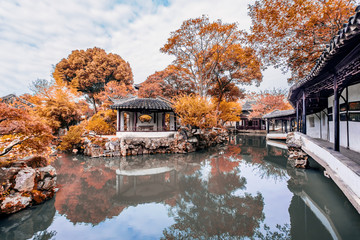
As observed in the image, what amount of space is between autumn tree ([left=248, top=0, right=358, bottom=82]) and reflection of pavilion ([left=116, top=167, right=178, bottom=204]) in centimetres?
818

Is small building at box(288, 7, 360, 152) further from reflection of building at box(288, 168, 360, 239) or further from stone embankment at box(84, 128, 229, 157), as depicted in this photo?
stone embankment at box(84, 128, 229, 157)

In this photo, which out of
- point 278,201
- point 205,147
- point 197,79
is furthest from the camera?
point 197,79

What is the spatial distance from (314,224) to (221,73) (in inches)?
734

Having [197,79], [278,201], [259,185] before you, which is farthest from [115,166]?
Answer: [197,79]

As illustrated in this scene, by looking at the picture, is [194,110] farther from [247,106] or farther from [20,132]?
[247,106]

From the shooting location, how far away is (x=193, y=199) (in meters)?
5.25

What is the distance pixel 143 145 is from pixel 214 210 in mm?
8823

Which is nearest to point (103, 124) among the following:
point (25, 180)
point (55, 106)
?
point (55, 106)

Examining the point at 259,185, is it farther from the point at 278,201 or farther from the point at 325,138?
the point at 325,138

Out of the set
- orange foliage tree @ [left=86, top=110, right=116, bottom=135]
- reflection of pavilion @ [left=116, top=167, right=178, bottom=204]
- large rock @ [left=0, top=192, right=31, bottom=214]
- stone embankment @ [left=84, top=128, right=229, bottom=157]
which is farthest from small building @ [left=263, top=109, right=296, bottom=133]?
large rock @ [left=0, top=192, right=31, bottom=214]

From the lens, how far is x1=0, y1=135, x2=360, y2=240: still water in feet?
11.9

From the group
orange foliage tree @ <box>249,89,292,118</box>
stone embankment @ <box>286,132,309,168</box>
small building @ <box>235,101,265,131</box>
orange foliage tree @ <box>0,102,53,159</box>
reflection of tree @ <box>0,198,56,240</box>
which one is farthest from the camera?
small building @ <box>235,101,265,131</box>

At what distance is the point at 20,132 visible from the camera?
4.61 meters

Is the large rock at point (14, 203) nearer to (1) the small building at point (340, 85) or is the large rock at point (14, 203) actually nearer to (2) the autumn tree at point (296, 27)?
(1) the small building at point (340, 85)
